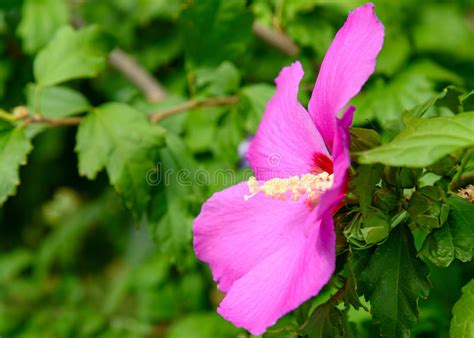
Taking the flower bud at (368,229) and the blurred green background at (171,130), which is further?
the blurred green background at (171,130)

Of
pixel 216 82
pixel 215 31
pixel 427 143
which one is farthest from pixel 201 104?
pixel 427 143

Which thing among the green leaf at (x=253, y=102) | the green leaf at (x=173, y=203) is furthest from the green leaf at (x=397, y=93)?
the green leaf at (x=173, y=203)

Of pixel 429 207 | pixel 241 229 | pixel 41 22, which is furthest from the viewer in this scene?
pixel 41 22

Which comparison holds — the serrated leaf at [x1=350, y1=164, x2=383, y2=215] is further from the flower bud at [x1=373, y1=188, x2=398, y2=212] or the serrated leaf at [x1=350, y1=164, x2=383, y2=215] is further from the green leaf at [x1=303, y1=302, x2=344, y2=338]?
the green leaf at [x1=303, y1=302, x2=344, y2=338]

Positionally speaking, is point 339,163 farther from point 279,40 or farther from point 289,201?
point 279,40

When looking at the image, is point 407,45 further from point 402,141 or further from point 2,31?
point 2,31

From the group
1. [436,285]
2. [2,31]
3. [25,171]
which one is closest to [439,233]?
[436,285]

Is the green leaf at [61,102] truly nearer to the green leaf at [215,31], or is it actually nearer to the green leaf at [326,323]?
the green leaf at [215,31]
